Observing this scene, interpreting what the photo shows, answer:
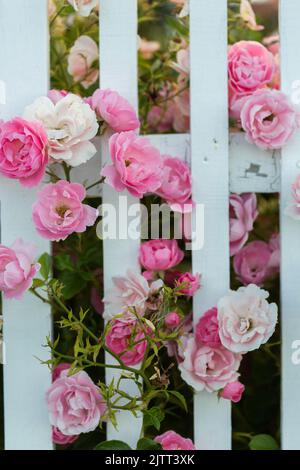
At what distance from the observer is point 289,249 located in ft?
4.25

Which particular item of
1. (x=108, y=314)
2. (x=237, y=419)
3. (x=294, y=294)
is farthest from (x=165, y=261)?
(x=237, y=419)

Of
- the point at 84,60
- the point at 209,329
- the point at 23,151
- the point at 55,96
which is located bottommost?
the point at 209,329

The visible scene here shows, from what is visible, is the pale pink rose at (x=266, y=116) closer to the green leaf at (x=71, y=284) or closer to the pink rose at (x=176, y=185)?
the pink rose at (x=176, y=185)

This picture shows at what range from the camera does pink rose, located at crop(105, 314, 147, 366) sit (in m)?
1.24

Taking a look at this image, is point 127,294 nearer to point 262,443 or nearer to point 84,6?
point 262,443

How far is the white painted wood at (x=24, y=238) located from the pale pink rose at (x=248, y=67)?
0.34 metres

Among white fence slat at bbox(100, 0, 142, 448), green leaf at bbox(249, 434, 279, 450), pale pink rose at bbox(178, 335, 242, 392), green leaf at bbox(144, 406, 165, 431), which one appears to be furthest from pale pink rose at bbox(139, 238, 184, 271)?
green leaf at bbox(249, 434, 279, 450)

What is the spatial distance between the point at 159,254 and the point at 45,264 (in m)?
0.21

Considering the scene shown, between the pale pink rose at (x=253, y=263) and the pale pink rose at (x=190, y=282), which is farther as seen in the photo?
the pale pink rose at (x=253, y=263)

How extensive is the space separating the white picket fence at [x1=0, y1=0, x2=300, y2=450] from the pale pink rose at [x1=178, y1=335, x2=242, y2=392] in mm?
49

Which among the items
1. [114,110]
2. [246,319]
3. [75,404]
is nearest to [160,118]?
[114,110]

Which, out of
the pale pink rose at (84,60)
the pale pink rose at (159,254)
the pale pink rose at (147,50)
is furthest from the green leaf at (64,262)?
the pale pink rose at (147,50)

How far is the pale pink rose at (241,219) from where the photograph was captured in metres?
1.32
